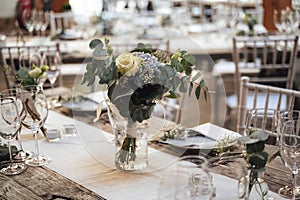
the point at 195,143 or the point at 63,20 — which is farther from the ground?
the point at 63,20

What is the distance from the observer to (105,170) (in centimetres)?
160

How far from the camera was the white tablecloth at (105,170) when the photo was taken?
4.63 feet

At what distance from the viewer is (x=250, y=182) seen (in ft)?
4.08

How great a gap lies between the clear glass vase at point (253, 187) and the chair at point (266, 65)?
7.38 feet

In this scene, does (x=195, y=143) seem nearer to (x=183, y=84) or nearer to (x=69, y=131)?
(x=183, y=84)

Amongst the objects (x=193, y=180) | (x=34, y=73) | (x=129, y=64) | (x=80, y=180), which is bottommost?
(x=80, y=180)

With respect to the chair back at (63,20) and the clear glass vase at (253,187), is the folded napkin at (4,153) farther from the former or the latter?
the chair back at (63,20)

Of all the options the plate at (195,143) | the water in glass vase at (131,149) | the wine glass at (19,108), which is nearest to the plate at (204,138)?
the plate at (195,143)

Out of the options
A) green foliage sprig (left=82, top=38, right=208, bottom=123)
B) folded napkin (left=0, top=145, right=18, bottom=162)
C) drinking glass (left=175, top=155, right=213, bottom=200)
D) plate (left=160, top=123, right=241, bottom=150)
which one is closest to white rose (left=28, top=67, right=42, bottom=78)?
folded napkin (left=0, top=145, right=18, bottom=162)

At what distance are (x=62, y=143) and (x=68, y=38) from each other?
2.60m

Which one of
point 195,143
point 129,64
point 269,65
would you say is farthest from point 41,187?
point 269,65

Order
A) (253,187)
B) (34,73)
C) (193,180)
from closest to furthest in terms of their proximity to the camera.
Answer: (193,180)
(253,187)
(34,73)

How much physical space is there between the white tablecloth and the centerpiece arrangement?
6 centimetres

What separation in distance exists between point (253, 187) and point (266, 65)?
8.04ft
